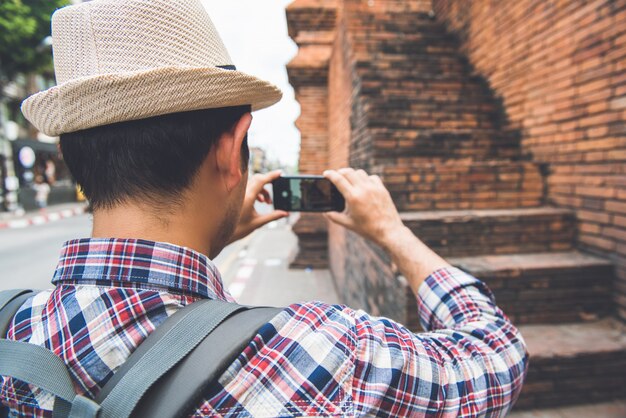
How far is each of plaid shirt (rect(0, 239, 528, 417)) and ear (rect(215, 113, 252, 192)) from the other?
0.20 m

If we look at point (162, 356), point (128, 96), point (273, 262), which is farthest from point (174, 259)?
point (273, 262)

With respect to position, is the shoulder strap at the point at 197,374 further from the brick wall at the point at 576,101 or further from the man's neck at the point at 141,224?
the brick wall at the point at 576,101

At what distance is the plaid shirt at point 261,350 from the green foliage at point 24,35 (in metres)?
→ 18.2

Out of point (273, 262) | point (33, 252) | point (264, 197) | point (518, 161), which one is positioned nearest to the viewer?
point (264, 197)

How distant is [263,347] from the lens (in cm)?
59

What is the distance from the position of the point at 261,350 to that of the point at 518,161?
3251 millimetres

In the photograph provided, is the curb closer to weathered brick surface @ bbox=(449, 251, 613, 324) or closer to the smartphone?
the smartphone

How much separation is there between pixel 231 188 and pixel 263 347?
0.37 meters

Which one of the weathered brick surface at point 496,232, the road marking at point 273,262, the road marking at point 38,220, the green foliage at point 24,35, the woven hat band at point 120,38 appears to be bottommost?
the road marking at point 273,262

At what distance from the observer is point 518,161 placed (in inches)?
123

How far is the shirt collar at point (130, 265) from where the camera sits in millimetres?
645

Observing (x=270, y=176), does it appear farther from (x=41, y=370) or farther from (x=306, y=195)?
(x=41, y=370)

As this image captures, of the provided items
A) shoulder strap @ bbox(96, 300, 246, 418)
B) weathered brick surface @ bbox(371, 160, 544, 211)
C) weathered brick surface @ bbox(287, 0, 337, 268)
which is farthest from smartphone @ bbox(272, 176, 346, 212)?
weathered brick surface @ bbox(287, 0, 337, 268)

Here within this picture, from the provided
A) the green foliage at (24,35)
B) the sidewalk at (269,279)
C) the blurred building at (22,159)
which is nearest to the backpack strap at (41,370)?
the sidewalk at (269,279)
